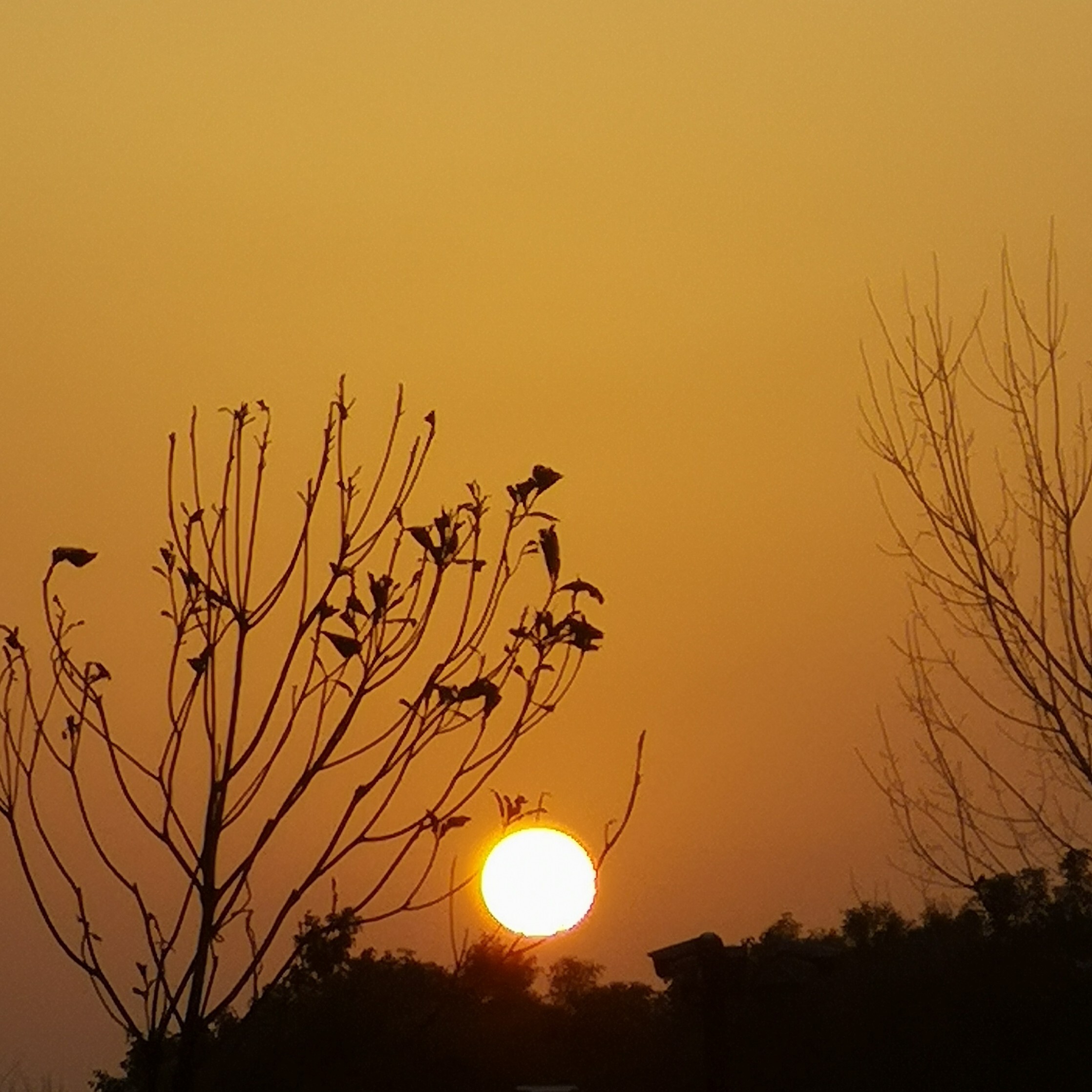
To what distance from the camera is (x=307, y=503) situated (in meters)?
4.43

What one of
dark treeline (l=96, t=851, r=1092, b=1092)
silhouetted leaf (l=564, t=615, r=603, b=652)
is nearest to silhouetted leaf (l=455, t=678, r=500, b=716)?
silhouetted leaf (l=564, t=615, r=603, b=652)

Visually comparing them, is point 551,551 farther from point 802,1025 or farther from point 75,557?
point 802,1025

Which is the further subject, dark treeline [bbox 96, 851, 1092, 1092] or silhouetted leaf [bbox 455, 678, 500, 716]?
dark treeline [bbox 96, 851, 1092, 1092]

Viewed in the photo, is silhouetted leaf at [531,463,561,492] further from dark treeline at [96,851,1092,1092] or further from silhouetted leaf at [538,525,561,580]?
dark treeline at [96,851,1092,1092]

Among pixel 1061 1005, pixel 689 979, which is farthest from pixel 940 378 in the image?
pixel 1061 1005

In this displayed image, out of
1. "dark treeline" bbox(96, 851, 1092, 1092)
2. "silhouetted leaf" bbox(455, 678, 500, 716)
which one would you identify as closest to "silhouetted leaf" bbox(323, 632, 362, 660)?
"silhouetted leaf" bbox(455, 678, 500, 716)

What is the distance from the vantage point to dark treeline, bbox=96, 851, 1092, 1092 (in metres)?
15.7

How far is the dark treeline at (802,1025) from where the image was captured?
15.7m

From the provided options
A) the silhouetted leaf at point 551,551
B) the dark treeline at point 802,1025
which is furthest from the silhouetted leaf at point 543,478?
the dark treeline at point 802,1025

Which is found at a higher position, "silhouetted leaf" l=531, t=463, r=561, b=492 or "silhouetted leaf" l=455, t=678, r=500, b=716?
"silhouetted leaf" l=531, t=463, r=561, b=492

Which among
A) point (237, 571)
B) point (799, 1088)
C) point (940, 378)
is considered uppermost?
point (940, 378)

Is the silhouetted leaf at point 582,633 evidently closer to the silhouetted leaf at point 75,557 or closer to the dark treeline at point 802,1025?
the silhouetted leaf at point 75,557

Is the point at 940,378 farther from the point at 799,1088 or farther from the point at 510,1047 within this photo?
the point at 510,1047

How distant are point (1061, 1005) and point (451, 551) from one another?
511 inches
